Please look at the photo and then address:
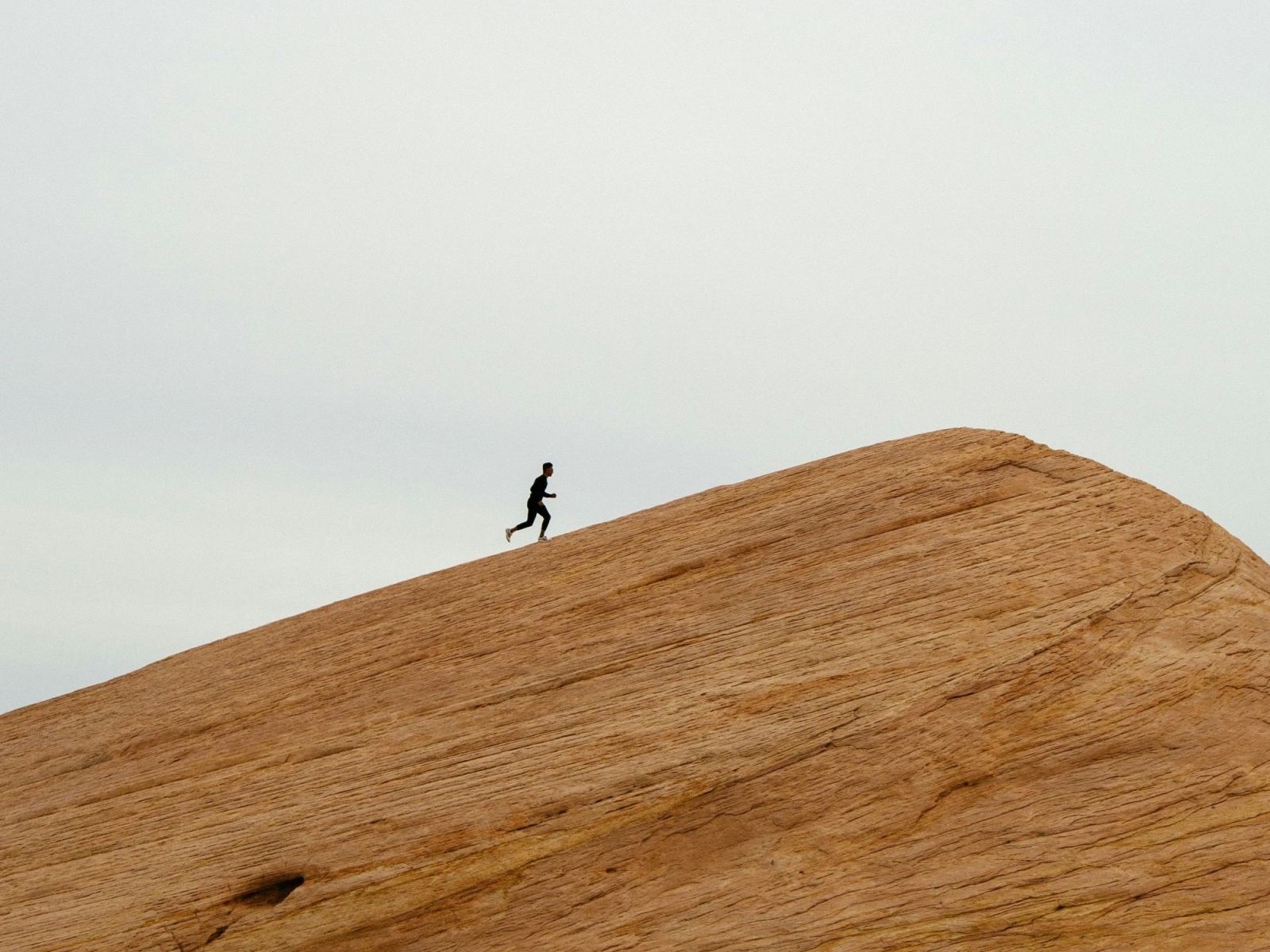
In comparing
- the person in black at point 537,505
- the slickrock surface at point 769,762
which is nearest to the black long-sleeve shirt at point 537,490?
the person in black at point 537,505

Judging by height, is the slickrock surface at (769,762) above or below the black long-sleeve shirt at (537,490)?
below

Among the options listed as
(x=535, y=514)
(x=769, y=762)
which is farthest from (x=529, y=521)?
(x=769, y=762)

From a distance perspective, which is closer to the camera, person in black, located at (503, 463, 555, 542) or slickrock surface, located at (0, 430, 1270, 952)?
slickrock surface, located at (0, 430, 1270, 952)

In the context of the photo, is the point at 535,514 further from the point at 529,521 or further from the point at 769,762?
the point at 769,762

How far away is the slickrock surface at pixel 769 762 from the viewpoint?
43.8 ft

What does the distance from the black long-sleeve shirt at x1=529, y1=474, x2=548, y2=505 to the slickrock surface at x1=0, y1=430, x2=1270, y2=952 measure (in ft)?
19.8

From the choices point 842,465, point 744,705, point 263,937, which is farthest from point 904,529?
point 263,937

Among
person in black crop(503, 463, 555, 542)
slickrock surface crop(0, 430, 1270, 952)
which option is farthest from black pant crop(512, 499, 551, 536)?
slickrock surface crop(0, 430, 1270, 952)

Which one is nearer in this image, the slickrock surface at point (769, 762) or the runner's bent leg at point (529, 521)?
the slickrock surface at point (769, 762)

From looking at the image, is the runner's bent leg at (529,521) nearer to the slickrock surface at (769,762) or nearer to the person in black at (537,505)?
the person in black at (537,505)

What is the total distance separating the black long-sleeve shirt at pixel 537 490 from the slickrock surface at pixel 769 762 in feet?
19.8

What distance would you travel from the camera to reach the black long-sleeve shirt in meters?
26.0

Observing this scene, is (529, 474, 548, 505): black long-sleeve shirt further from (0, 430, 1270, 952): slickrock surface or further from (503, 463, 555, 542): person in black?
(0, 430, 1270, 952): slickrock surface

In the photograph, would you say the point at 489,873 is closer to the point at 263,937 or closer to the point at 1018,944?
the point at 263,937
